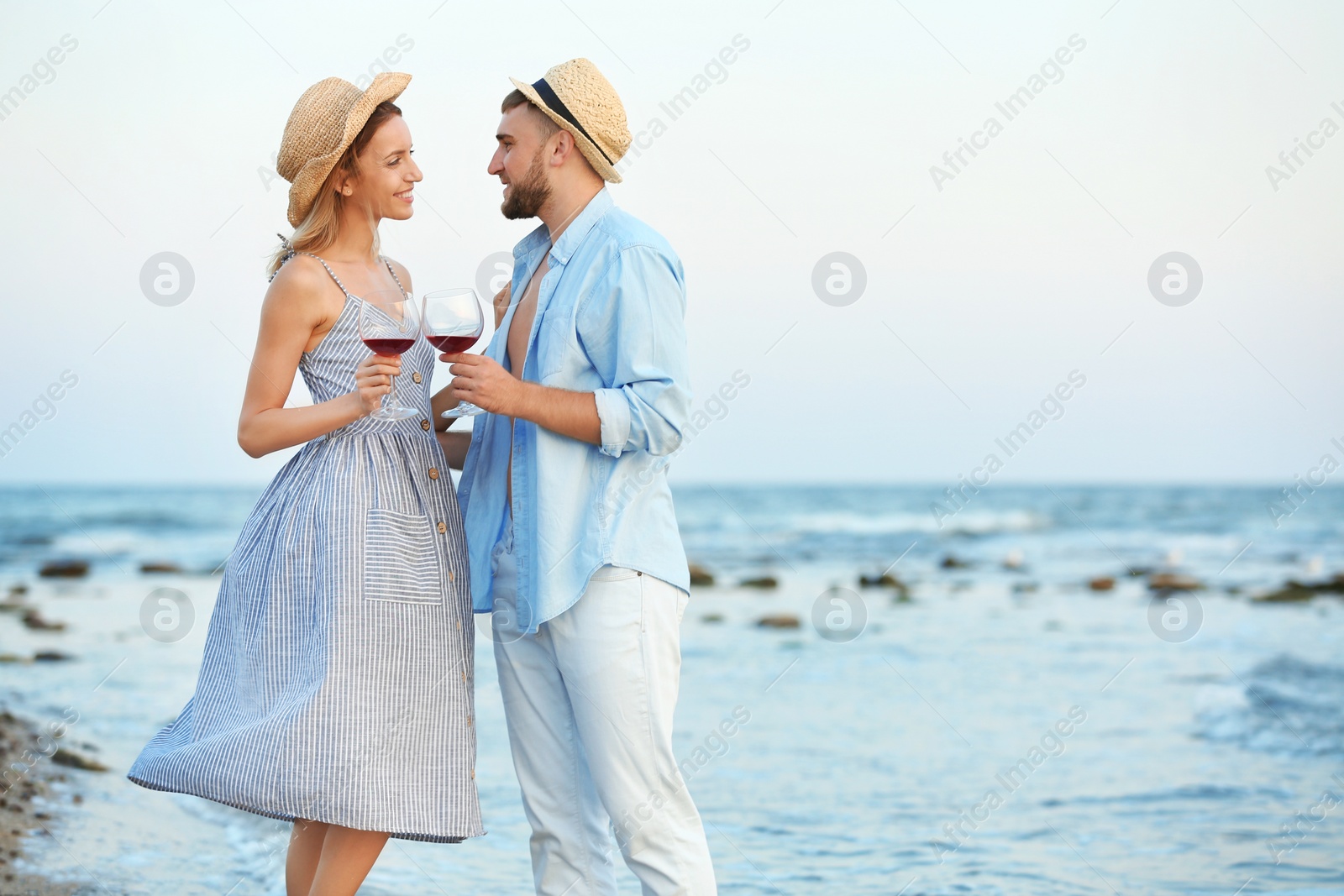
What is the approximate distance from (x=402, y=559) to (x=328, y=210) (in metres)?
0.89

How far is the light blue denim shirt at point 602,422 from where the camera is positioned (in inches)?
106

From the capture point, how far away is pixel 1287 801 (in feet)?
18.2

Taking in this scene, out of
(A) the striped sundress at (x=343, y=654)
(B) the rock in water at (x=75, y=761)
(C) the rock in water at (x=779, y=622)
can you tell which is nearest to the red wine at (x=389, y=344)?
(A) the striped sundress at (x=343, y=654)

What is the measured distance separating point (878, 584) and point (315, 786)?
44.9ft

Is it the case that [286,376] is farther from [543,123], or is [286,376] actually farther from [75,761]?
[75,761]

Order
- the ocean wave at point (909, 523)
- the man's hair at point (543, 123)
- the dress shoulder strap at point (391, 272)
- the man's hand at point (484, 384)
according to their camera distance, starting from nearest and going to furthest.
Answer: the man's hand at point (484, 384), the man's hair at point (543, 123), the dress shoulder strap at point (391, 272), the ocean wave at point (909, 523)

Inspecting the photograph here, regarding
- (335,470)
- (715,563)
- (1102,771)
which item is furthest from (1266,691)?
(715,563)

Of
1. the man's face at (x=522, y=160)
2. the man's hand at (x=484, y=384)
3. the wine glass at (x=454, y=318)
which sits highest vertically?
the man's face at (x=522, y=160)

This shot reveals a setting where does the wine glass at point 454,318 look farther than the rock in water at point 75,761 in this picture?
No

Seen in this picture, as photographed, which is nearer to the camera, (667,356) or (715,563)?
(667,356)

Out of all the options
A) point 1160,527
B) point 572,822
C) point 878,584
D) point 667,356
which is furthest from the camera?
point 1160,527

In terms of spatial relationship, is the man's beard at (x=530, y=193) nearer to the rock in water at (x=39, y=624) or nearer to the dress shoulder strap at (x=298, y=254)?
the dress shoulder strap at (x=298, y=254)

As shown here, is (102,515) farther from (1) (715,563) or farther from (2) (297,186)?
(2) (297,186)

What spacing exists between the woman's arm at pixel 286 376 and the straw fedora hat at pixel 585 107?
0.69 metres
